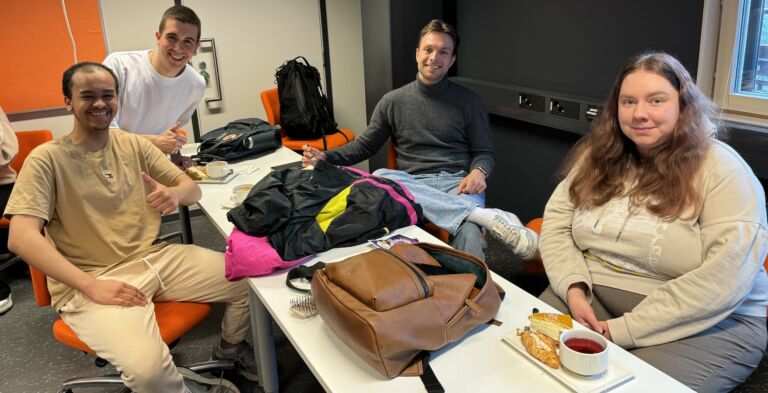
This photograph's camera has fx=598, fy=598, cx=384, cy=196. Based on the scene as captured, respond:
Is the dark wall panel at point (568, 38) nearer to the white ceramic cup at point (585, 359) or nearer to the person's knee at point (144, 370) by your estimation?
the white ceramic cup at point (585, 359)

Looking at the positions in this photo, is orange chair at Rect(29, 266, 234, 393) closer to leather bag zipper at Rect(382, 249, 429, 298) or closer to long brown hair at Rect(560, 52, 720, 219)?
leather bag zipper at Rect(382, 249, 429, 298)

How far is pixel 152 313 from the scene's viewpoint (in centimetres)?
192

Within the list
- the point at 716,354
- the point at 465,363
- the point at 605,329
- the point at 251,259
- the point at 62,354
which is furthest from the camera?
the point at 62,354

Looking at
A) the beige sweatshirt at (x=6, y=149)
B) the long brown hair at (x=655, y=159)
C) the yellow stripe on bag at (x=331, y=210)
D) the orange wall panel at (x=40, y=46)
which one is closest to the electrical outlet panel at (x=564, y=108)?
the long brown hair at (x=655, y=159)

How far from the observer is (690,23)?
251cm

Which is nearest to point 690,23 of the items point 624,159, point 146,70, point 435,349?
point 624,159

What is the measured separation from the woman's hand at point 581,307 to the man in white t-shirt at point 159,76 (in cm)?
174

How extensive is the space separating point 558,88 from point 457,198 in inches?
45.5

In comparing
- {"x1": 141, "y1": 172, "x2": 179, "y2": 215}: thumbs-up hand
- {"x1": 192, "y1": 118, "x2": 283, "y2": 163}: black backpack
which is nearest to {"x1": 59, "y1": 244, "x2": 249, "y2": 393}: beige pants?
{"x1": 141, "y1": 172, "x2": 179, "y2": 215}: thumbs-up hand

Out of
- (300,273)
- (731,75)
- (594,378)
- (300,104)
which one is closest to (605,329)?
(594,378)

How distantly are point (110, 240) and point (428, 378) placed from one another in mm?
1359

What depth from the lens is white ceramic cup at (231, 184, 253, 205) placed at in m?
2.30

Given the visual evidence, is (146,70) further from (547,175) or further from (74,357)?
(547,175)

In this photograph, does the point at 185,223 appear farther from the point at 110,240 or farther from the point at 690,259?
the point at 690,259
